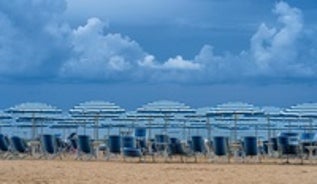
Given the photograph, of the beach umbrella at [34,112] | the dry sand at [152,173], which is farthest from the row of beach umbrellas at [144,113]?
the dry sand at [152,173]

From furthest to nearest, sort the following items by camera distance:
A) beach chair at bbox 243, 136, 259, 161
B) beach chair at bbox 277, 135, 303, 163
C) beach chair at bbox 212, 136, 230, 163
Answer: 1. beach chair at bbox 212, 136, 230, 163
2. beach chair at bbox 243, 136, 259, 161
3. beach chair at bbox 277, 135, 303, 163

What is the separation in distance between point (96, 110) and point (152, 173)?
6851 millimetres

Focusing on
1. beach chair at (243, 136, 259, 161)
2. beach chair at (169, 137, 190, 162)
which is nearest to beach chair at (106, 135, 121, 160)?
beach chair at (169, 137, 190, 162)

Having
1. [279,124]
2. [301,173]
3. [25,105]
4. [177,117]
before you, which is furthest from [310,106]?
[25,105]

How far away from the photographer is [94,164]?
16.1 meters

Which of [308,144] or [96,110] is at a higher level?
[96,110]

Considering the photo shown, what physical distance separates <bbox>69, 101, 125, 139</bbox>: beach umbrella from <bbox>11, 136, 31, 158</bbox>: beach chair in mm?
1615

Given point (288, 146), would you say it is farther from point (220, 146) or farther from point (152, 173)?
point (152, 173)

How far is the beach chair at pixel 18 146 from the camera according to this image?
18172mm

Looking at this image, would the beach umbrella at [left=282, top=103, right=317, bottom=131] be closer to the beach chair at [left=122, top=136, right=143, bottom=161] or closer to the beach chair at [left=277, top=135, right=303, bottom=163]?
the beach chair at [left=277, top=135, right=303, bottom=163]

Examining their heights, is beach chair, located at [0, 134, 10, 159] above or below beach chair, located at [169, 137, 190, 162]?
above

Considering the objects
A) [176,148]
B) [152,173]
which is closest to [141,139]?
[176,148]

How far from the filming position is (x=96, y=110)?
20.3 metres

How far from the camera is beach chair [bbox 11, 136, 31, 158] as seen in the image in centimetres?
1817
